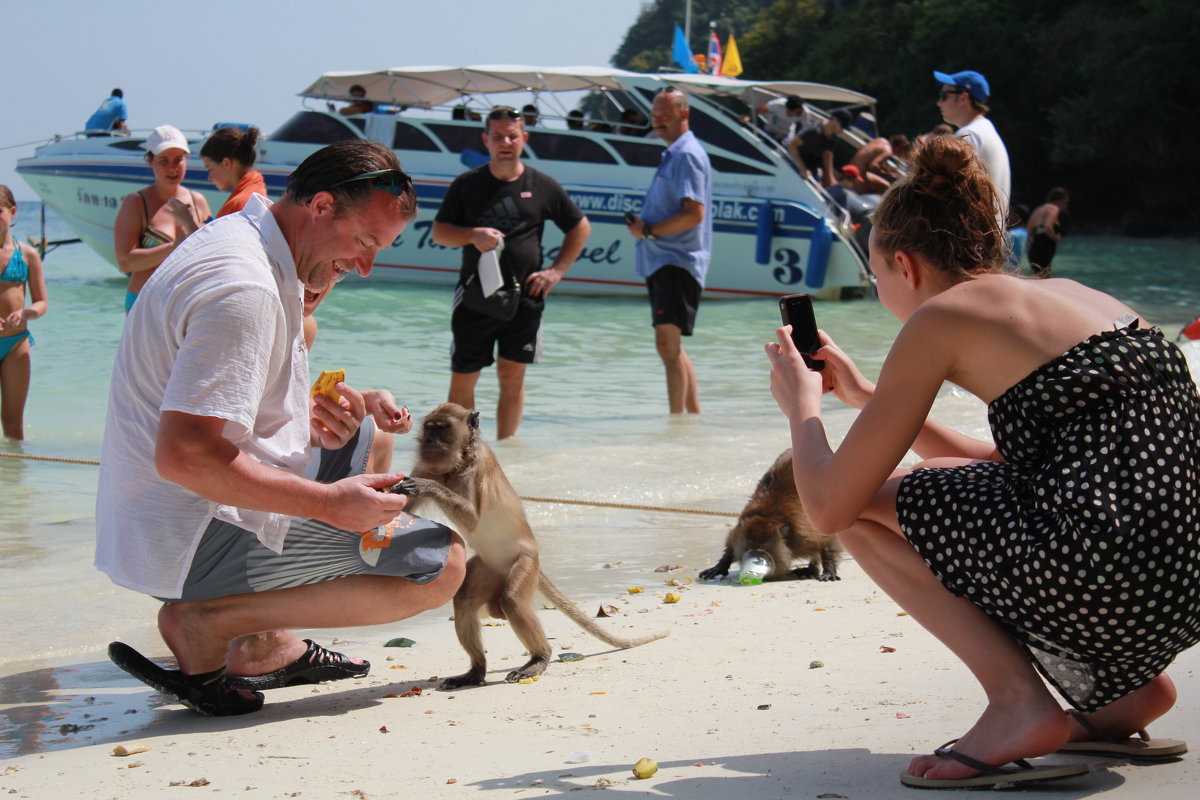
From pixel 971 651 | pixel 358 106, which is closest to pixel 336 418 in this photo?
pixel 971 651

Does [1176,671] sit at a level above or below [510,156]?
below

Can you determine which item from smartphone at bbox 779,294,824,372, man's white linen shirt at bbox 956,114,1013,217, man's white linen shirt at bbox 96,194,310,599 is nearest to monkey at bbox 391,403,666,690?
man's white linen shirt at bbox 96,194,310,599

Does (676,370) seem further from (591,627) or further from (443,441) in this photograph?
(591,627)

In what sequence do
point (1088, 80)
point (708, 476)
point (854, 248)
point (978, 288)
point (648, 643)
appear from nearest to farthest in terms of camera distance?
point (978, 288), point (648, 643), point (708, 476), point (854, 248), point (1088, 80)

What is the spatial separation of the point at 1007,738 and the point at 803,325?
1.18 metres

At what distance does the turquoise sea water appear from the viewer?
531cm

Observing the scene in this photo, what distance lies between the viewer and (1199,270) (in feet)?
95.7

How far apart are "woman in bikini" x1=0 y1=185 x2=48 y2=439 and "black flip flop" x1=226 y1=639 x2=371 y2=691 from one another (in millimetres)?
5516

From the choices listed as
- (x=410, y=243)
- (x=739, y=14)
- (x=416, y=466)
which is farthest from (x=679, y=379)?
(x=739, y=14)

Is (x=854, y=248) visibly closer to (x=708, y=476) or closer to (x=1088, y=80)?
(x=708, y=476)

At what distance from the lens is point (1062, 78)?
42.4m

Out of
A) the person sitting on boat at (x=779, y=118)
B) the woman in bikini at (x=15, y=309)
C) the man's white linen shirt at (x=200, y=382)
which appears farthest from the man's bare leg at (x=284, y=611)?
the person sitting on boat at (x=779, y=118)

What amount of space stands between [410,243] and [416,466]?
56.5ft

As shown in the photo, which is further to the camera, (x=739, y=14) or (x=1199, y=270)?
(x=739, y=14)
